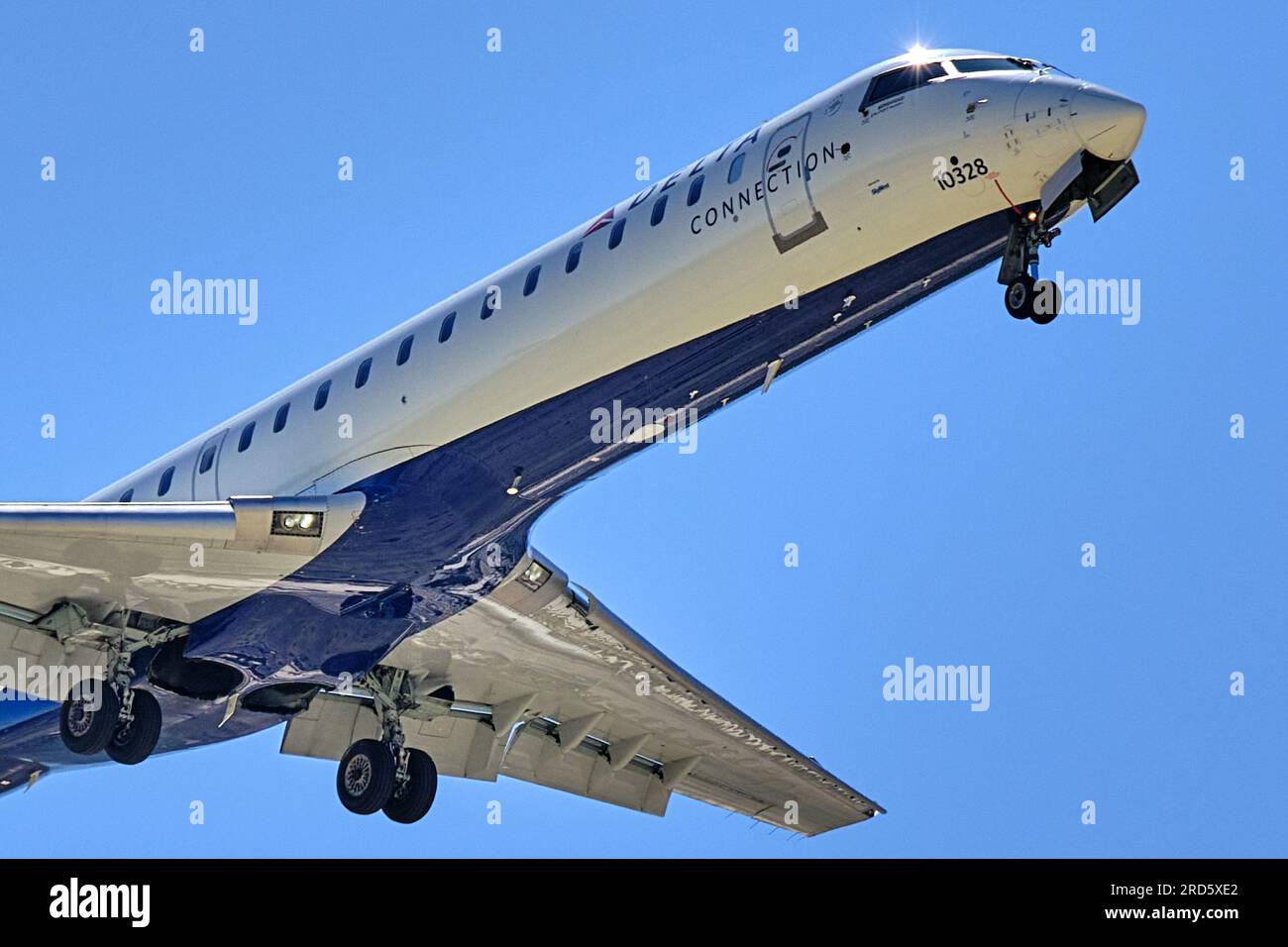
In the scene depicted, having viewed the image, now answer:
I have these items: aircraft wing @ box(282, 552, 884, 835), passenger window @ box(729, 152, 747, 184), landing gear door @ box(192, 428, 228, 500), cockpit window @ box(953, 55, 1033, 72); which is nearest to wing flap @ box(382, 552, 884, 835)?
aircraft wing @ box(282, 552, 884, 835)

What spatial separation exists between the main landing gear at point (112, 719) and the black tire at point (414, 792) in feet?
13.0

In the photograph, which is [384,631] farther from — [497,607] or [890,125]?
[890,125]

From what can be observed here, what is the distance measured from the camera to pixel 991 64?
843 inches

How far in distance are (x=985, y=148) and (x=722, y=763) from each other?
44.3 feet

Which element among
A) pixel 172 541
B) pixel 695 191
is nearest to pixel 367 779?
pixel 172 541

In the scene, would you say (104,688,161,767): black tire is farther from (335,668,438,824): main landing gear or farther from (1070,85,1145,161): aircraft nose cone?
(1070,85,1145,161): aircraft nose cone

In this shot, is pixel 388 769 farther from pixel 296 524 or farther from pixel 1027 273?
pixel 1027 273

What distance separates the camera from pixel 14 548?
24.1m

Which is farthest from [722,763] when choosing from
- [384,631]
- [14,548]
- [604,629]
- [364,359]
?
[14,548]

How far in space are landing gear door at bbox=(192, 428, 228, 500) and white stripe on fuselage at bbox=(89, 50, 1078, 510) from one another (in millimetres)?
784

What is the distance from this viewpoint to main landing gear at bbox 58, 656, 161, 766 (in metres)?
25.2

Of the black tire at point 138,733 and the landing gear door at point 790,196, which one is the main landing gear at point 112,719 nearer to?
the black tire at point 138,733

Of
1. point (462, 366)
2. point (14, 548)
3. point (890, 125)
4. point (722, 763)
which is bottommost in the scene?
point (722, 763)

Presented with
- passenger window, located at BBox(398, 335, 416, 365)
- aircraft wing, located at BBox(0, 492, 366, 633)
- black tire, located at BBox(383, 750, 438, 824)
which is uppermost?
passenger window, located at BBox(398, 335, 416, 365)
